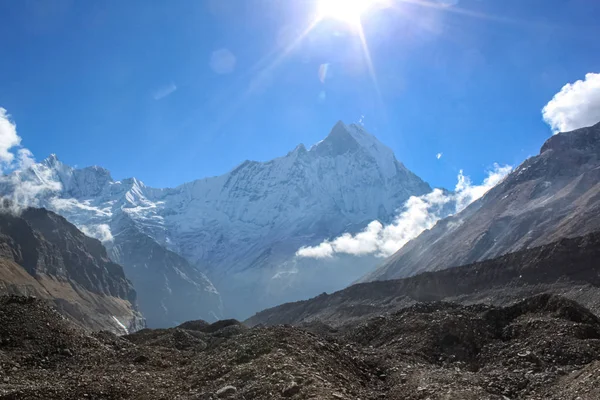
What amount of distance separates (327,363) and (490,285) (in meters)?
94.7

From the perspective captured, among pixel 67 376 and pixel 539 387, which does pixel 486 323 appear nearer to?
pixel 539 387

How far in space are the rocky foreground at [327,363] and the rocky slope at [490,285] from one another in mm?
40226

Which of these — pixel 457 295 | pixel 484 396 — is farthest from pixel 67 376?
pixel 457 295

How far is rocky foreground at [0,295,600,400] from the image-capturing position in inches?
815

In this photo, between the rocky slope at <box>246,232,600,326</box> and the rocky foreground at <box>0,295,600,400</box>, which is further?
the rocky slope at <box>246,232,600,326</box>

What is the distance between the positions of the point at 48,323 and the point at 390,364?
21.3 meters

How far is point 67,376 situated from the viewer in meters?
23.5

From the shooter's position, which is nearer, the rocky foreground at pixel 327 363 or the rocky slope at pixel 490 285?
the rocky foreground at pixel 327 363

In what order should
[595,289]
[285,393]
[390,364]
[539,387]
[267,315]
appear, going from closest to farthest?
1. [285,393]
2. [539,387]
3. [390,364]
4. [595,289]
5. [267,315]

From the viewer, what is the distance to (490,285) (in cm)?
10919

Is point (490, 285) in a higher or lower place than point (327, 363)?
higher

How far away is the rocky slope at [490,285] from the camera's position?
299 feet

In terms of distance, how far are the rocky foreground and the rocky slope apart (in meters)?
40.2

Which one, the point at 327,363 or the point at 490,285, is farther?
the point at 490,285
